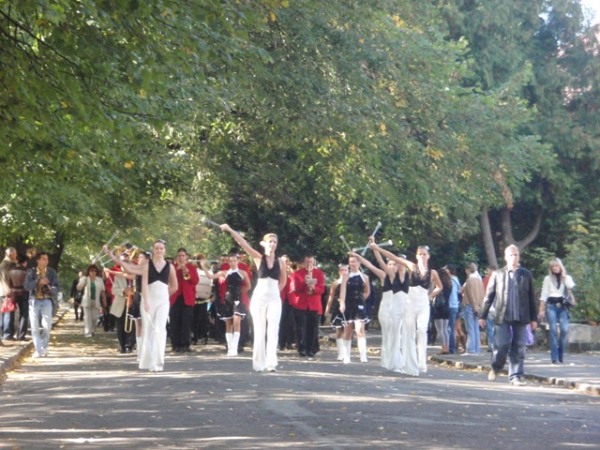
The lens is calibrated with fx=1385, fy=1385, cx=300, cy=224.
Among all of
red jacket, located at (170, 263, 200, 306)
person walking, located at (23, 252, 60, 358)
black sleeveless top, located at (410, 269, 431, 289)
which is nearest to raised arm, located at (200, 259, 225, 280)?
red jacket, located at (170, 263, 200, 306)

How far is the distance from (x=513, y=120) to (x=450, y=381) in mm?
18071

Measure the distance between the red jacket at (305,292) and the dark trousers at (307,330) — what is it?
4.4 inches

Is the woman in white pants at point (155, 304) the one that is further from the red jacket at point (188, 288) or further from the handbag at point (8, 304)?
the handbag at point (8, 304)

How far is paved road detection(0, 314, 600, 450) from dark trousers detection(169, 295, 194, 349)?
560 centimetres

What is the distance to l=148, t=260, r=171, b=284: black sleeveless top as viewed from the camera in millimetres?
20438

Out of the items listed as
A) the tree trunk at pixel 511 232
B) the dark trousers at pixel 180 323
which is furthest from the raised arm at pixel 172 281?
the tree trunk at pixel 511 232

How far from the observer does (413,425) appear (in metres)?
12.3

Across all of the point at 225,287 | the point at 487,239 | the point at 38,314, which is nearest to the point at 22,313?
the point at 38,314

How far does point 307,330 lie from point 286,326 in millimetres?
2799

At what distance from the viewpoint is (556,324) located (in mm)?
23484

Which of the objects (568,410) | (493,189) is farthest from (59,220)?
(568,410)

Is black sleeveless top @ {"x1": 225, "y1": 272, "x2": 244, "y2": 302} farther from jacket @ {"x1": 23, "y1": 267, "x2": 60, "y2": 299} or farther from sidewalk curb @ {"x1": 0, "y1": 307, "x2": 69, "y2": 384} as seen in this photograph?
sidewalk curb @ {"x1": 0, "y1": 307, "x2": 69, "y2": 384}

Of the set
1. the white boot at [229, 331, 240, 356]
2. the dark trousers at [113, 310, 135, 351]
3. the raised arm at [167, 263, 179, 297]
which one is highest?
the raised arm at [167, 263, 179, 297]

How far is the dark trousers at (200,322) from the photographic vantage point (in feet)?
102
